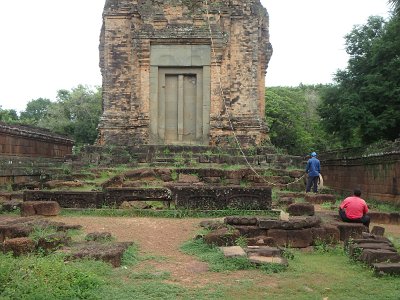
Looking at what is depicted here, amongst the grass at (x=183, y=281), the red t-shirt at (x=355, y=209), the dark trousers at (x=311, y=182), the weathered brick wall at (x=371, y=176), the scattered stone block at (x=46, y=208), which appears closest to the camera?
the grass at (x=183, y=281)

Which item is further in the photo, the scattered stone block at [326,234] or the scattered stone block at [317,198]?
the scattered stone block at [317,198]

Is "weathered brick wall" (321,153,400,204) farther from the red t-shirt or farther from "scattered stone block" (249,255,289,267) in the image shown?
"scattered stone block" (249,255,289,267)

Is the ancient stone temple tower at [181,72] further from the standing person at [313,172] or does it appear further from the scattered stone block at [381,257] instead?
the scattered stone block at [381,257]

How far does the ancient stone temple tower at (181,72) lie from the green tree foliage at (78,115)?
28.3 metres

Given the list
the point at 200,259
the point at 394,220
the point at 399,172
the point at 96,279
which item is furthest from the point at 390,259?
the point at 399,172

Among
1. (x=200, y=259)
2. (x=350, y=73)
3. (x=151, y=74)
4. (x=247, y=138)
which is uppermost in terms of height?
(x=350, y=73)

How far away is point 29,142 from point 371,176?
1167 cm

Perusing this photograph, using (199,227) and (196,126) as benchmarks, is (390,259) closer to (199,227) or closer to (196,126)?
(199,227)

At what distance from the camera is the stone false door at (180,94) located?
17109mm

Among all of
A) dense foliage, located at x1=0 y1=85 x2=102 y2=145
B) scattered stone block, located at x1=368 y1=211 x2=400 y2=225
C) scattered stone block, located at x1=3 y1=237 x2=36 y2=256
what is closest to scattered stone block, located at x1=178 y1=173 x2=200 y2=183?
scattered stone block, located at x1=368 y1=211 x2=400 y2=225

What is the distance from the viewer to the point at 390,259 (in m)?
6.40

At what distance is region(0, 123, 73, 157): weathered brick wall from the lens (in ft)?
52.5

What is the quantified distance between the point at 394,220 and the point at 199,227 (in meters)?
4.72

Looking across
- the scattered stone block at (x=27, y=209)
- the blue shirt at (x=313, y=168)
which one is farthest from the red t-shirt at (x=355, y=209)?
the scattered stone block at (x=27, y=209)
